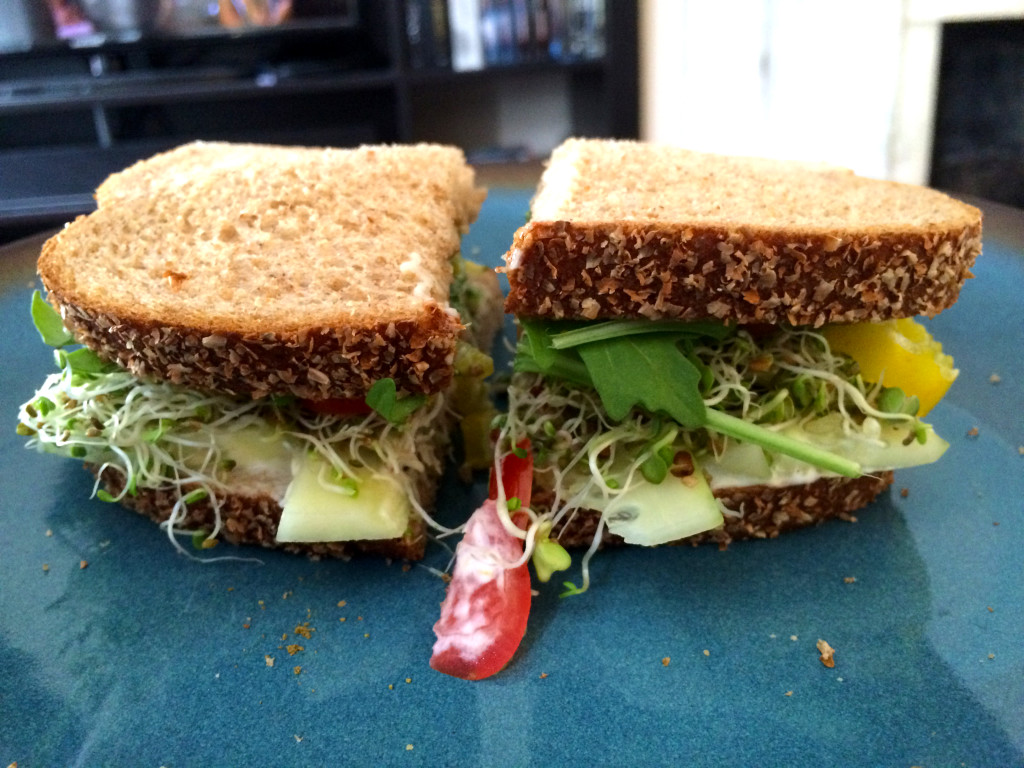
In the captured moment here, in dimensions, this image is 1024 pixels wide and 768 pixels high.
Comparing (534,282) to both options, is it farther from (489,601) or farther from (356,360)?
(489,601)

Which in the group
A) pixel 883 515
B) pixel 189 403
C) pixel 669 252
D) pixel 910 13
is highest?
pixel 910 13

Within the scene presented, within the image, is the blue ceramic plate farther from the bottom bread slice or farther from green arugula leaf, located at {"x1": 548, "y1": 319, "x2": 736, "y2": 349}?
green arugula leaf, located at {"x1": 548, "y1": 319, "x2": 736, "y2": 349}

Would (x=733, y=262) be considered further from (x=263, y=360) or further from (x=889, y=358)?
(x=263, y=360)

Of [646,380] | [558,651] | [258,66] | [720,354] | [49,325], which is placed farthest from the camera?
Answer: [258,66]

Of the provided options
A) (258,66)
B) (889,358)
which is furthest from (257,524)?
(258,66)

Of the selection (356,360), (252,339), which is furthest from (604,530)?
(252,339)

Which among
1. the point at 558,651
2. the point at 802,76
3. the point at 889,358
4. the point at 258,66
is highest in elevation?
the point at 258,66

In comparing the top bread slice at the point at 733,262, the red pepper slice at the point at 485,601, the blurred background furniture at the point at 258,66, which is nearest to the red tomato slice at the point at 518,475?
the red pepper slice at the point at 485,601
